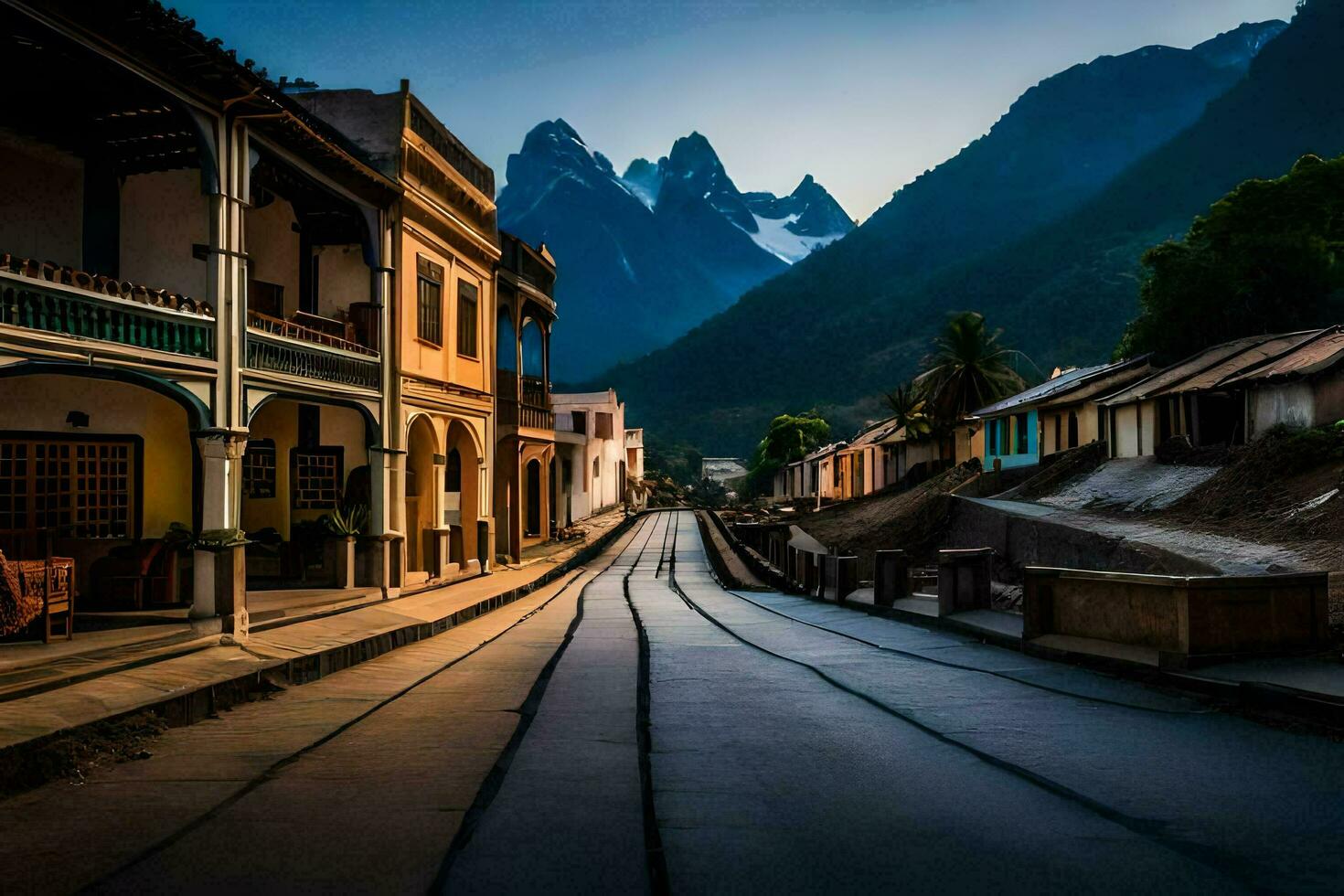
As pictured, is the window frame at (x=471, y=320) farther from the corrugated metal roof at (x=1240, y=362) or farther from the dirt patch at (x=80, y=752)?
the corrugated metal roof at (x=1240, y=362)

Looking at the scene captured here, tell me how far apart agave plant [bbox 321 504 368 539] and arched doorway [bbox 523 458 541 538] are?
51.4ft

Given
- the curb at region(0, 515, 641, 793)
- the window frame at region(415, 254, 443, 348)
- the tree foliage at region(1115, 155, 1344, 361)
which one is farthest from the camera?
the tree foliage at region(1115, 155, 1344, 361)

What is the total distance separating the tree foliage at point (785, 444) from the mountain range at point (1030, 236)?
20.8 metres

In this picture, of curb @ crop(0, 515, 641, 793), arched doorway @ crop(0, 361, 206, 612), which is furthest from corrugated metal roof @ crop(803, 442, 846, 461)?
arched doorway @ crop(0, 361, 206, 612)

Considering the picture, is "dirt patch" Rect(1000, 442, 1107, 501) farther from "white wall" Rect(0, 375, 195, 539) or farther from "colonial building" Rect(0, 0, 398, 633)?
"white wall" Rect(0, 375, 195, 539)

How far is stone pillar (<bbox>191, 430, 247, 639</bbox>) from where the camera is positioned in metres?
12.1

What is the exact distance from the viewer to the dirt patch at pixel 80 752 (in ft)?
20.9

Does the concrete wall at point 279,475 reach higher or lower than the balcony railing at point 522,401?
lower

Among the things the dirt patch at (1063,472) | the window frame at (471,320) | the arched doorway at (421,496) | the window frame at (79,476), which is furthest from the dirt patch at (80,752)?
the dirt patch at (1063,472)

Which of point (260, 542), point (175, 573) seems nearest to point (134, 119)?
point (175, 573)

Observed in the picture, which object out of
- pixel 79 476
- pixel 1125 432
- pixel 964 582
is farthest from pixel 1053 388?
pixel 79 476

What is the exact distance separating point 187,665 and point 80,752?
3189 millimetres

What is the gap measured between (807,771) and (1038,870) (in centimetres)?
184

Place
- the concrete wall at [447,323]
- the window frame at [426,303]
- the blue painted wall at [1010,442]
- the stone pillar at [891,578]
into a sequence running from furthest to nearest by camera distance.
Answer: the blue painted wall at [1010,442], the window frame at [426,303], the concrete wall at [447,323], the stone pillar at [891,578]
